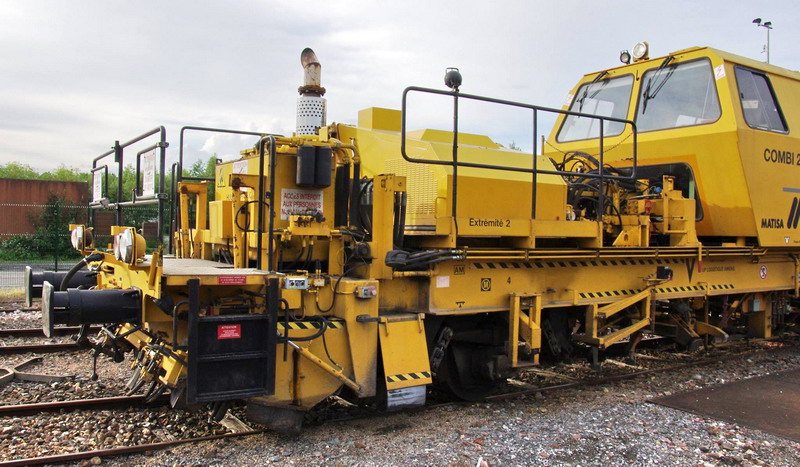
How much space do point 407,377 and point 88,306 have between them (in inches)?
98.4

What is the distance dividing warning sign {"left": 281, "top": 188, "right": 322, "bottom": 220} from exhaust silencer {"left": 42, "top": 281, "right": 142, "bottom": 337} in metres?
1.30

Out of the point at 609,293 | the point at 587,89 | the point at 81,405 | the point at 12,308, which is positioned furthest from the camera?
the point at 12,308

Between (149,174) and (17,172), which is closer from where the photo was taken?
(149,174)

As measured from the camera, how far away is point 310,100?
5879mm

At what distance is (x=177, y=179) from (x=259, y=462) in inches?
116

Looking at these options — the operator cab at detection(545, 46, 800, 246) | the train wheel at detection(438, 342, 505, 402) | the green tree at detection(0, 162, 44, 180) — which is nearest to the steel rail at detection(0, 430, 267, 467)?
the train wheel at detection(438, 342, 505, 402)

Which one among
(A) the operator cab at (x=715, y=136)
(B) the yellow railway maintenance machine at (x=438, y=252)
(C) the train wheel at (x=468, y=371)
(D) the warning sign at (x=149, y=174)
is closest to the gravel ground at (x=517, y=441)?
(C) the train wheel at (x=468, y=371)

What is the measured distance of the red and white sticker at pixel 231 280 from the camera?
440cm

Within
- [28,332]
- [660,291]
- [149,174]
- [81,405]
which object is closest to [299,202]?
[149,174]

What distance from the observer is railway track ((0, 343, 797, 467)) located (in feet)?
14.9

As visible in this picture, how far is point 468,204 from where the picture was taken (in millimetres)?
5668

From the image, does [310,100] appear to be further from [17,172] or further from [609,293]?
[17,172]

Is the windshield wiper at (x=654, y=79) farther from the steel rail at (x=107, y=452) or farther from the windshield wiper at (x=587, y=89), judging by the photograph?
the steel rail at (x=107, y=452)

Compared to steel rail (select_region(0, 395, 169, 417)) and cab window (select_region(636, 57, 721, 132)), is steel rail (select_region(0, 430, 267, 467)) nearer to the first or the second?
steel rail (select_region(0, 395, 169, 417))
